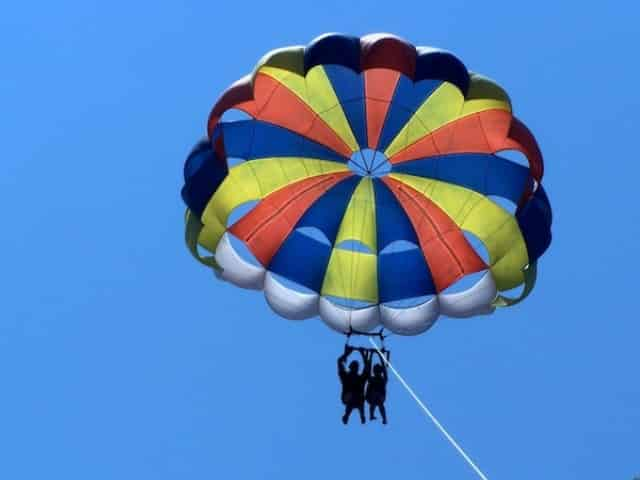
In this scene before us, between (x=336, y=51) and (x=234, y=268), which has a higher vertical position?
(x=336, y=51)

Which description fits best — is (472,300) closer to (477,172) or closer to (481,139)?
(477,172)

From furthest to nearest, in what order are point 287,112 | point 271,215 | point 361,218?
point 361,218
point 271,215
point 287,112

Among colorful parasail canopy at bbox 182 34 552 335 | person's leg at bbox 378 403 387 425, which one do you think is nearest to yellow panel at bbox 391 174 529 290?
colorful parasail canopy at bbox 182 34 552 335

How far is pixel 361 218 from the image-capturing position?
23.7 meters

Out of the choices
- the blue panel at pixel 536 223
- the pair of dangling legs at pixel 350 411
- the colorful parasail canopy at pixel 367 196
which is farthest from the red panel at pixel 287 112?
the pair of dangling legs at pixel 350 411

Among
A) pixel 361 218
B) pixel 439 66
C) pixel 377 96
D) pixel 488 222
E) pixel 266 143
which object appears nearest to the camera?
pixel 439 66

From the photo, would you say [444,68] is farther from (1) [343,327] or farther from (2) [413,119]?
(1) [343,327]

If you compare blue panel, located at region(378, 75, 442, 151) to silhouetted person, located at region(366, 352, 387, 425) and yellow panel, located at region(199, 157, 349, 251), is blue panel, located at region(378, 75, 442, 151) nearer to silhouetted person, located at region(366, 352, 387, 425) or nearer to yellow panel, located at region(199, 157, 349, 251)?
yellow panel, located at region(199, 157, 349, 251)

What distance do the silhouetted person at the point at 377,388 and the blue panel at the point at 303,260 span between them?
5.15ft

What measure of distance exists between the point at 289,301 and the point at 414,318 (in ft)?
5.48

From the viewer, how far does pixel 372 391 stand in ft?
74.2

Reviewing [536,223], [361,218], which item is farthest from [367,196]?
[536,223]

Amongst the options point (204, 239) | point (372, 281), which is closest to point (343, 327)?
point (372, 281)

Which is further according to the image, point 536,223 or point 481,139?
point 481,139
